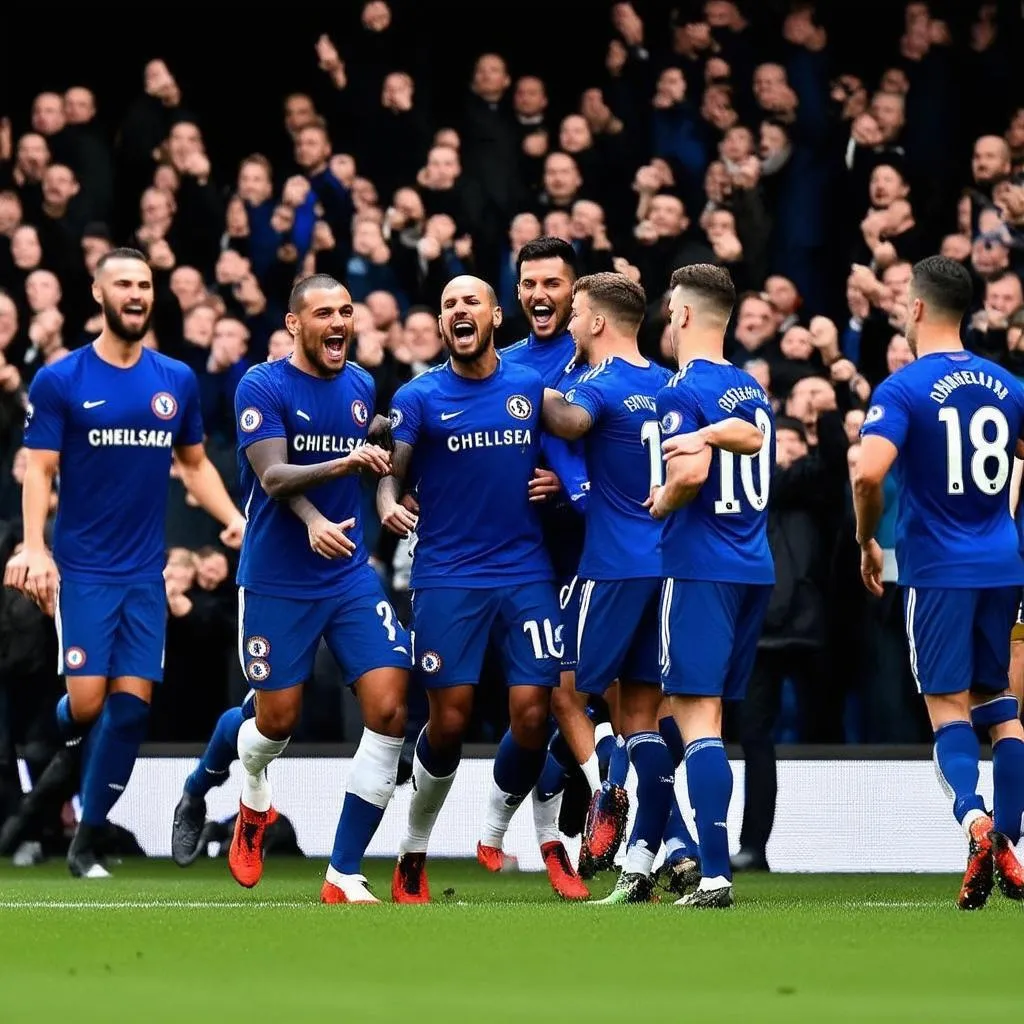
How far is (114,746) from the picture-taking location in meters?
10.1

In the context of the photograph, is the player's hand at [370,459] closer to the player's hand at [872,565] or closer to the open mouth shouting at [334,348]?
the open mouth shouting at [334,348]

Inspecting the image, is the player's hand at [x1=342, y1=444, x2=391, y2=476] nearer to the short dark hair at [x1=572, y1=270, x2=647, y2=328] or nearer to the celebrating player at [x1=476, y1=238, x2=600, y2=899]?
the celebrating player at [x1=476, y1=238, x2=600, y2=899]

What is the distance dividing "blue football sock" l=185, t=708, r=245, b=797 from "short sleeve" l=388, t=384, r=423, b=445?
185 centimetres

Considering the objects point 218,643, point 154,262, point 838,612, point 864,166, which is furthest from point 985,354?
point 154,262

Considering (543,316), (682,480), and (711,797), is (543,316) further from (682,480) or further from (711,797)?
(711,797)

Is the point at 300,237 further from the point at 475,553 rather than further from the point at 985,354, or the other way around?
the point at 475,553

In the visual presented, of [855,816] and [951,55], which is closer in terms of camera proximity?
[855,816]

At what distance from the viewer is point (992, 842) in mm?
7988

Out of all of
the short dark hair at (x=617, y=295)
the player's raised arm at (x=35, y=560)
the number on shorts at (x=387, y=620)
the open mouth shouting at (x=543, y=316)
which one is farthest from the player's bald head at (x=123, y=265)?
the number on shorts at (x=387, y=620)

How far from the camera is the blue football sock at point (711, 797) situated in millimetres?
7934

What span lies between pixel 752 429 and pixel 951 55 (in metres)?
7.78

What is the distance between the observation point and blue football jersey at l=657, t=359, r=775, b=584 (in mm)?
8109

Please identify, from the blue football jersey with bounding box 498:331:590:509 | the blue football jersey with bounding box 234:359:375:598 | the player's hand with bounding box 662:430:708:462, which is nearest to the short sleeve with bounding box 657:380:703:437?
the player's hand with bounding box 662:430:708:462

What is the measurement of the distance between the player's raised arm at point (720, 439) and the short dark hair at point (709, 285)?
20.6 inches
